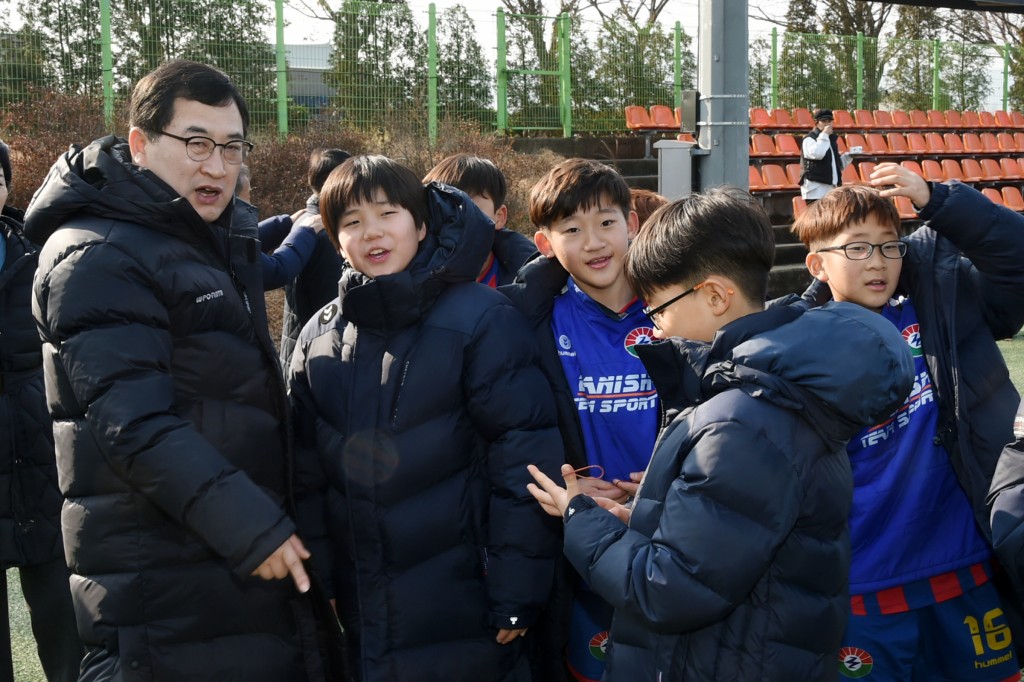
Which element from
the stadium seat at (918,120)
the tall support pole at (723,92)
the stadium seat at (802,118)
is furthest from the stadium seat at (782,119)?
the tall support pole at (723,92)

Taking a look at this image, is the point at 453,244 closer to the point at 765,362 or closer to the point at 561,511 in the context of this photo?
the point at 561,511

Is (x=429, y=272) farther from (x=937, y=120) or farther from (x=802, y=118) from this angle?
(x=937, y=120)

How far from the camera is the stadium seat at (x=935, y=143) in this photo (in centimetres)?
2023

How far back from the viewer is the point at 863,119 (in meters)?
20.5

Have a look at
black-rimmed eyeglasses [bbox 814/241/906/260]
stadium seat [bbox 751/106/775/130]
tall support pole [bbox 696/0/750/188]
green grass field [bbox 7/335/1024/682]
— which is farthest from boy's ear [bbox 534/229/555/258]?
stadium seat [bbox 751/106/775/130]

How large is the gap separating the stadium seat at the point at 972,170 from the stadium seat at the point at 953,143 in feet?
1.02

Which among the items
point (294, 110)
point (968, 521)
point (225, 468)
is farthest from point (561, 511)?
point (294, 110)

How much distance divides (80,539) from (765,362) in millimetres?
1567

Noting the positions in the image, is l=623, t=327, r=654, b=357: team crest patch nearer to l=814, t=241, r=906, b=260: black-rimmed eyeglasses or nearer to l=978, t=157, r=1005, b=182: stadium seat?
l=814, t=241, r=906, b=260: black-rimmed eyeglasses

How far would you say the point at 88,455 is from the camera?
2.24 meters

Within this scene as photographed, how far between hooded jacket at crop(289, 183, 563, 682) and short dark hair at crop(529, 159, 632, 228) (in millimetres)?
384

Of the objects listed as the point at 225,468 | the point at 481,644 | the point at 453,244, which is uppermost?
the point at 453,244

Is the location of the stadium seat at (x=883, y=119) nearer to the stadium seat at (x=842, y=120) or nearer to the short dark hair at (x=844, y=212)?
the stadium seat at (x=842, y=120)

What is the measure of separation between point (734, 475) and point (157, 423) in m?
1.24
